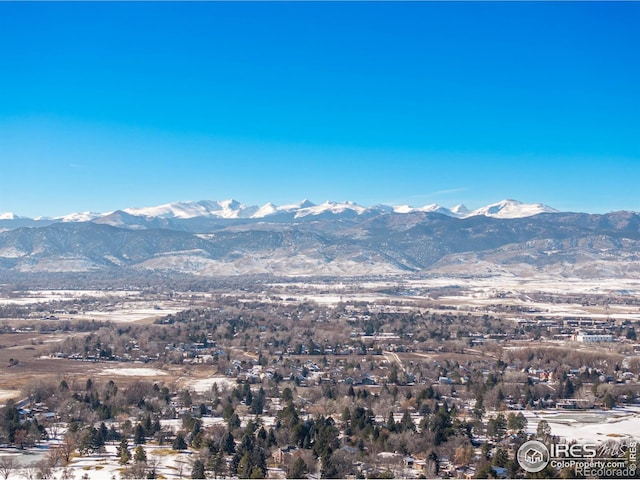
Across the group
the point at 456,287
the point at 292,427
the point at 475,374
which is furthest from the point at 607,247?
the point at 292,427

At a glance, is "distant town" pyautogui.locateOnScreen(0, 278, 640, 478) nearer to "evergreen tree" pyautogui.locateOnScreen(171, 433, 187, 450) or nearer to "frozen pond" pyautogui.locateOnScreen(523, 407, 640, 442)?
"evergreen tree" pyautogui.locateOnScreen(171, 433, 187, 450)

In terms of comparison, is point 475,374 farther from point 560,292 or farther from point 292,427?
point 560,292

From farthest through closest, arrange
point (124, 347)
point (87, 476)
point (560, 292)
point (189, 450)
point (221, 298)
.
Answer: point (560, 292) → point (221, 298) → point (124, 347) → point (189, 450) → point (87, 476)

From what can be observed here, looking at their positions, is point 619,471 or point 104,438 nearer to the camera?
point 619,471

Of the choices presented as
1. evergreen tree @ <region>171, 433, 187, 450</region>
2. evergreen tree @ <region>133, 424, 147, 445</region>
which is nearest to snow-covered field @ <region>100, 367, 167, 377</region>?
evergreen tree @ <region>133, 424, 147, 445</region>

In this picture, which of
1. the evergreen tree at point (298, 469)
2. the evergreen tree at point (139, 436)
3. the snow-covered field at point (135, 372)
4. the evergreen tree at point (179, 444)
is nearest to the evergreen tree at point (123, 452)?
the evergreen tree at point (139, 436)

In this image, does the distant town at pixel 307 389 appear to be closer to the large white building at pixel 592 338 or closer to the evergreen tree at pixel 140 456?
the evergreen tree at pixel 140 456

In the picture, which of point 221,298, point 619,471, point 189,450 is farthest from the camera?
point 221,298

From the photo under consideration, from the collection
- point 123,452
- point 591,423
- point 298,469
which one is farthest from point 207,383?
point 591,423

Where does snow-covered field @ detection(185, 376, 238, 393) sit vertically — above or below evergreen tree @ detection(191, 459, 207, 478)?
below

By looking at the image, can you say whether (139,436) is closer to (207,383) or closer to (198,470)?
→ (198,470)

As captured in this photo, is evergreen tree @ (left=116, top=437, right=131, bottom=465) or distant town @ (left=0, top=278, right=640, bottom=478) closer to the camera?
evergreen tree @ (left=116, top=437, right=131, bottom=465)
